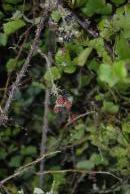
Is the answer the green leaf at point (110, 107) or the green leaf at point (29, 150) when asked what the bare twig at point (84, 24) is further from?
the green leaf at point (29, 150)

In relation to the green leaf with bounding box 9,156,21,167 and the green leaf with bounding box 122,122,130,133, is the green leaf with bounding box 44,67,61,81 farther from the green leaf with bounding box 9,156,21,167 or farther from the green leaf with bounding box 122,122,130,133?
Answer: the green leaf with bounding box 9,156,21,167

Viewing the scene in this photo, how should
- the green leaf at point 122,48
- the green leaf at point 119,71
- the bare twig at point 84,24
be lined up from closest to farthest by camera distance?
the green leaf at point 119,71 < the green leaf at point 122,48 < the bare twig at point 84,24

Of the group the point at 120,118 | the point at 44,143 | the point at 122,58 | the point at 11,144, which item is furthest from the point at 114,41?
the point at 11,144

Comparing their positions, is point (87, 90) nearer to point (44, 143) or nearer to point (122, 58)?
point (44, 143)

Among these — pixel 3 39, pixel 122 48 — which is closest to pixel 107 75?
pixel 122 48

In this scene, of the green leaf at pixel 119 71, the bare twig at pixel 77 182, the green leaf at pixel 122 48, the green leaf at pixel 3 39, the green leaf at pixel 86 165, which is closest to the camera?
the green leaf at pixel 119 71

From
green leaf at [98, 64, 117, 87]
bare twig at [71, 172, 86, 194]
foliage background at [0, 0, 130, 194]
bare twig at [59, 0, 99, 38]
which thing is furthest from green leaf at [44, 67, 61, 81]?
bare twig at [71, 172, 86, 194]

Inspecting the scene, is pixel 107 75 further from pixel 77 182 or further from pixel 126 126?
pixel 77 182

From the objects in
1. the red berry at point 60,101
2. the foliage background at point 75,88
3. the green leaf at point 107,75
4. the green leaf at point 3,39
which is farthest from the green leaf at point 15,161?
the green leaf at point 107,75

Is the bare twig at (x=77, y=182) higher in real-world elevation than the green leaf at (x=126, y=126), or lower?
lower
